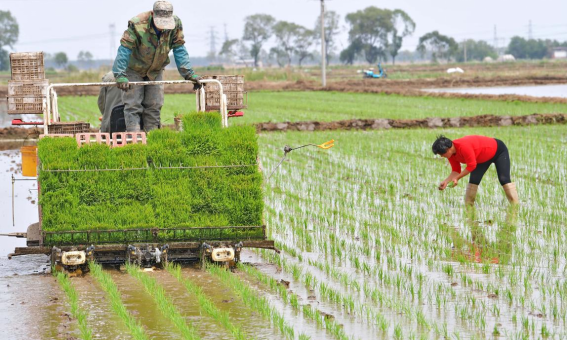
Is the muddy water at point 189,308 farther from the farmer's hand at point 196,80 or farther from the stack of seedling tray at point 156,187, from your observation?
the farmer's hand at point 196,80

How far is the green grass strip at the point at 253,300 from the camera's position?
5184 mm

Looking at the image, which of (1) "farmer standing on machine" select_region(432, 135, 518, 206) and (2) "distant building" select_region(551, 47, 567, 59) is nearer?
(1) "farmer standing on machine" select_region(432, 135, 518, 206)

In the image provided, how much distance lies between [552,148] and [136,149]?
33.0 ft

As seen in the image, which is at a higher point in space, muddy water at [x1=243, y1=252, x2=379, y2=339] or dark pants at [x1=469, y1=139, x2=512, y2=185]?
dark pants at [x1=469, y1=139, x2=512, y2=185]

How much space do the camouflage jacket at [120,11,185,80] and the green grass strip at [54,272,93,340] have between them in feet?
7.16

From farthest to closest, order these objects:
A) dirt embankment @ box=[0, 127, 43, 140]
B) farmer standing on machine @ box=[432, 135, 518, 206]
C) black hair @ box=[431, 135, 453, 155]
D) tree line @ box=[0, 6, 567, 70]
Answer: tree line @ box=[0, 6, 567, 70] → dirt embankment @ box=[0, 127, 43, 140] → farmer standing on machine @ box=[432, 135, 518, 206] → black hair @ box=[431, 135, 453, 155]

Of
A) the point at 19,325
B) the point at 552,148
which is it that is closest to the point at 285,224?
the point at 19,325

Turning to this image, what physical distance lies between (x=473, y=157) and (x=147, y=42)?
11.4 ft

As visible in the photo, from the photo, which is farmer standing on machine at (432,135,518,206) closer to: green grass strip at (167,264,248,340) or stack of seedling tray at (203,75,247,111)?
stack of seedling tray at (203,75,247,111)

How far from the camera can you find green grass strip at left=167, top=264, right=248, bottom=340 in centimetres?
513

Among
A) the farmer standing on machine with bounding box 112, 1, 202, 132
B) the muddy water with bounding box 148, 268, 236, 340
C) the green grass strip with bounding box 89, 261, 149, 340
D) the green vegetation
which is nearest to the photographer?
the green grass strip with bounding box 89, 261, 149, 340

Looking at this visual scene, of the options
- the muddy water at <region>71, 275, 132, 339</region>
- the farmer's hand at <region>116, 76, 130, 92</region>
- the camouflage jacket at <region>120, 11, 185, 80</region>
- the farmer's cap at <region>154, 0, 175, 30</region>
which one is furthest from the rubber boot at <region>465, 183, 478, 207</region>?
the muddy water at <region>71, 275, 132, 339</region>

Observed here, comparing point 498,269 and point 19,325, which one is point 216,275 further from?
point 498,269

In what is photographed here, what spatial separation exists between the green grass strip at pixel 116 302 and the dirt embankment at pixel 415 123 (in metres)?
13.8
